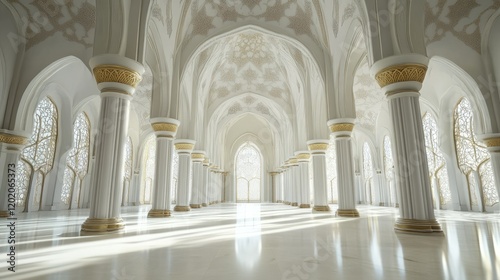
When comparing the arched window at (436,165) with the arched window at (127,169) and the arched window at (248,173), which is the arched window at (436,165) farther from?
the arched window at (127,169)

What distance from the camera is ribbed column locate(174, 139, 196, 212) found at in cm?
1119

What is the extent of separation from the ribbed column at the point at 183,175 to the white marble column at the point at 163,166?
105 inches

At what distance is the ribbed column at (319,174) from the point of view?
10680mm

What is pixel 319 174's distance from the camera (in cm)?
1095

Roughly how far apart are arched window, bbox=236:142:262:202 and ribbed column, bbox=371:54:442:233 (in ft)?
70.5

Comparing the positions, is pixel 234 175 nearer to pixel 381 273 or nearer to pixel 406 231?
pixel 406 231

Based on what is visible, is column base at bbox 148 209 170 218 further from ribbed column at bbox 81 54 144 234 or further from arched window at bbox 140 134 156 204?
arched window at bbox 140 134 156 204

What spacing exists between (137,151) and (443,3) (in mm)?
17277

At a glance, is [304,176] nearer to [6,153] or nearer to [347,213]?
[347,213]

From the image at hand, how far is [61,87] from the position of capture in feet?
38.3

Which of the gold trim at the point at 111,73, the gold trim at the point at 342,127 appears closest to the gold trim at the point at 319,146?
the gold trim at the point at 342,127

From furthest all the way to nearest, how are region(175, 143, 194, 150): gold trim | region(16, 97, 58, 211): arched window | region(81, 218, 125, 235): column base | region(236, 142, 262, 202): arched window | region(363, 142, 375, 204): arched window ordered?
region(236, 142, 262, 202): arched window, region(363, 142, 375, 204): arched window, region(175, 143, 194, 150): gold trim, region(16, 97, 58, 211): arched window, region(81, 218, 125, 235): column base

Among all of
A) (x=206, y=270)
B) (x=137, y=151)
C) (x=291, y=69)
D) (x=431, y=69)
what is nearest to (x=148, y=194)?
(x=137, y=151)

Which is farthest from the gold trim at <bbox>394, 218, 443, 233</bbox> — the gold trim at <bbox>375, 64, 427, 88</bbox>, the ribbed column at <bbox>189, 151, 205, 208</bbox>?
the ribbed column at <bbox>189, 151, 205, 208</bbox>
